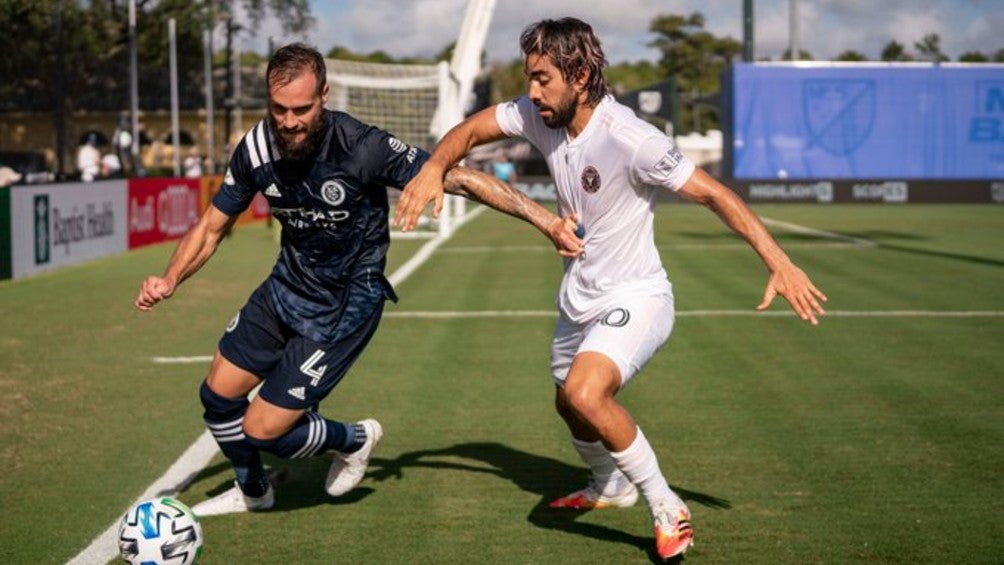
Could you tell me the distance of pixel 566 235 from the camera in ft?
19.6

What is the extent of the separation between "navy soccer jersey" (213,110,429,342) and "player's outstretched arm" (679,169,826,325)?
51.3 inches

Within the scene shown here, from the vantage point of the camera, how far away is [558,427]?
9.37 metres

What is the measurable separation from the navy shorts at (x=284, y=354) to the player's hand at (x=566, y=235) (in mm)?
1145

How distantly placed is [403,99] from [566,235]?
94.5ft

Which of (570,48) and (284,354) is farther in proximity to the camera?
(284,354)

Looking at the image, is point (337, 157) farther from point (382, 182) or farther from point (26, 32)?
point (26, 32)

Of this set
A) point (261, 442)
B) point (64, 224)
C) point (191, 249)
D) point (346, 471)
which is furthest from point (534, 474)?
point (64, 224)

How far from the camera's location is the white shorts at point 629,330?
20.4ft

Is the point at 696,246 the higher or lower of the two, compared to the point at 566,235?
lower

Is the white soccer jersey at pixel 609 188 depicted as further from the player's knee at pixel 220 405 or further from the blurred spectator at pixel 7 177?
the blurred spectator at pixel 7 177

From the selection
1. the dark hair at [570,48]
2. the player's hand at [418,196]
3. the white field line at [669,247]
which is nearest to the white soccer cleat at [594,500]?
the player's hand at [418,196]

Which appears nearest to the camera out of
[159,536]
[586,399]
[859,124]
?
[159,536]

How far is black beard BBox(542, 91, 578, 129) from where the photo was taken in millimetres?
6273

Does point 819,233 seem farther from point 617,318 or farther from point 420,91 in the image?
point 617,318
